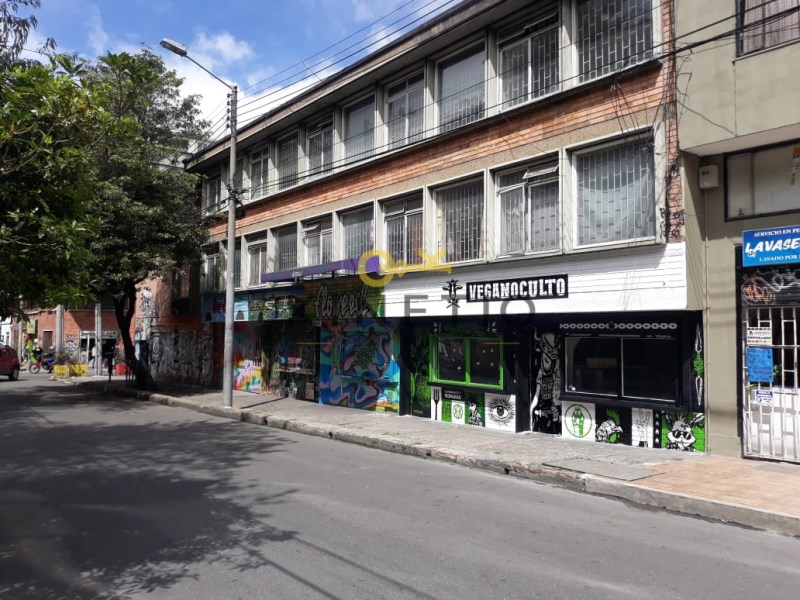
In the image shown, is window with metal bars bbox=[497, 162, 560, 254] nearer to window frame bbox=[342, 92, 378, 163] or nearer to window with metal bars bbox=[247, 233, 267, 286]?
window frame bbox=[342, 92, 378, 163]

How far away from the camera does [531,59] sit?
1241 centimetres

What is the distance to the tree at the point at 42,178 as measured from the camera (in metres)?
5.24

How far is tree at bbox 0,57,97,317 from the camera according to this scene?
17.2ft

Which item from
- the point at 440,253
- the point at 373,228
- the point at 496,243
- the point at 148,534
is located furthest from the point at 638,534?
the point at 373,228

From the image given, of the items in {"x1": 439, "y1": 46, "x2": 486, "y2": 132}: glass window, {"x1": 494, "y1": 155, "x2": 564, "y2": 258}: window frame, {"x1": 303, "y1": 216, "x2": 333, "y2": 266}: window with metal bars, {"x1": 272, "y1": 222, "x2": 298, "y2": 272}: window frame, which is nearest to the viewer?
{"x1": 494, "y1": 155, "x2": 564, "y2": 258}: window frame

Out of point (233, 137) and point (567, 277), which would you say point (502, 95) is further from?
point (233, 137)

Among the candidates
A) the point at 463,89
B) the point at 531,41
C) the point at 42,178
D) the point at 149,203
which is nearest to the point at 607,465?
the point at 42,178

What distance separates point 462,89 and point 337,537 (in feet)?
35.4

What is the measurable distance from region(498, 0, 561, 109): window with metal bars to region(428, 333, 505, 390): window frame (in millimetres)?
4866

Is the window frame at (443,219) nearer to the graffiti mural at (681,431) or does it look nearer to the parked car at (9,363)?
the graffiti mural at (681,431)

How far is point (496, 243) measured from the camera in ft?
41.7

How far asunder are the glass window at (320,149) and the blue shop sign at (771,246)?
11366mm

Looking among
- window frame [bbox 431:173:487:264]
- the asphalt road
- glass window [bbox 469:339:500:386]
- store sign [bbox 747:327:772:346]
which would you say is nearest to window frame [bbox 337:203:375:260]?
window frame [bbox 431:173:487:264]

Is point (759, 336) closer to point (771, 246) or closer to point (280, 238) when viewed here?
point (771, 246)
